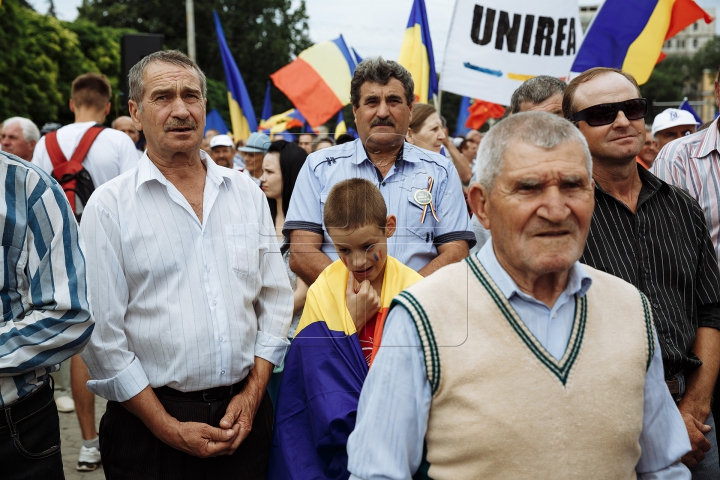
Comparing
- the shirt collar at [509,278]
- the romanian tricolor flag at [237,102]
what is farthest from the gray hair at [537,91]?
the romanian tricolor flag at [237,102]

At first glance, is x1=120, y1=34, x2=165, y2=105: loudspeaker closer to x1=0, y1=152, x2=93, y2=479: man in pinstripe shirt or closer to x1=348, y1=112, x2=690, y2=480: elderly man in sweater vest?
x1=0, y1=152, x2=93, y2=479: man in pinstripe shirt

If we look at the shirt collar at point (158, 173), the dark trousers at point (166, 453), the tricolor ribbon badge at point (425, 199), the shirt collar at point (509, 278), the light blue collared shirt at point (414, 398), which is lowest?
the dark trousers at point (166, 453)

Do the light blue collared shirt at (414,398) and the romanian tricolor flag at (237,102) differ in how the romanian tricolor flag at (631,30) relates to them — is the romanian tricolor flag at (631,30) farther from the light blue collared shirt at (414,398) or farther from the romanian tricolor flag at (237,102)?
the light blue collared shirt at (414,398)

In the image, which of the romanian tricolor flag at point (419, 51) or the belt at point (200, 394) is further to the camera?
the romanian tricolor flag at point (419, 51)

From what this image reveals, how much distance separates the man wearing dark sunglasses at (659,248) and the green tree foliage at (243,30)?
109 ft

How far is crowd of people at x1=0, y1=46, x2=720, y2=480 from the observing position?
1886 mm

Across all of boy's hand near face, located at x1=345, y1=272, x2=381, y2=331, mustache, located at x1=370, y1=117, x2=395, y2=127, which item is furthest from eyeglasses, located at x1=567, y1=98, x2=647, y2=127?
boy's hand near face, located at x1=345, y1=272, x2=381, y2=331

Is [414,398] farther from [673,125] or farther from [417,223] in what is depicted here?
[673,125]

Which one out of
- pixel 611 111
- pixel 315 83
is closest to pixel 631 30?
pixel 315 83

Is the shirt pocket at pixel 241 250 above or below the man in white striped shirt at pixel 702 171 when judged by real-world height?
below

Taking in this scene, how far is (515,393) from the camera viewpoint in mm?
1853

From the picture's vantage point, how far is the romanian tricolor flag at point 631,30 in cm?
603

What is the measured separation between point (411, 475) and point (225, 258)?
1.20 m

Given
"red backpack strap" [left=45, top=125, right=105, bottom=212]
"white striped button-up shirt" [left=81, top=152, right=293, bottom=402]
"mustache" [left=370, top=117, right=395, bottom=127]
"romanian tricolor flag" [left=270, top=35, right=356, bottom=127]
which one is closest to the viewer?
"white striped button-up shirt" [left=81, top=152, right=293, bottom=402]
